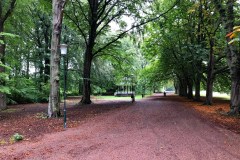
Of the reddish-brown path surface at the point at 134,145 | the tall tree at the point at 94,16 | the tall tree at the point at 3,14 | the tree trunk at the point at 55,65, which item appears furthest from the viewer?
the tall tree at the point at 94,16

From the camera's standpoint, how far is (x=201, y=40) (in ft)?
68.0

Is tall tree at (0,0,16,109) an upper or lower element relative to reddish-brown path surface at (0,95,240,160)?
upper

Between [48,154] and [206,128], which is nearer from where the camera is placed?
[48,154]

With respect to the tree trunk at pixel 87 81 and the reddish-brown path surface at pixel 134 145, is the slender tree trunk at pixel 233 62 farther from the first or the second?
the tree trunk at pixel 87 81

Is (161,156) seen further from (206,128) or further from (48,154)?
(206,128)

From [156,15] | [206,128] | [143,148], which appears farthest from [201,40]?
[143,148]

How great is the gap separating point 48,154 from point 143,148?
7.46ft

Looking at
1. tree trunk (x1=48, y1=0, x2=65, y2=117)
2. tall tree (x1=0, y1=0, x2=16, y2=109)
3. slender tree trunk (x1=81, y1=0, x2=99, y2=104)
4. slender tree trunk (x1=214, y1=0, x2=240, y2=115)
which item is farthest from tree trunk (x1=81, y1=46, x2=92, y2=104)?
slender tree trunk (x1=214, y1=0, x2=240, y2=115)

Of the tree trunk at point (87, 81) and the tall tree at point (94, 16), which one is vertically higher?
the tall tree at point (94, 16)

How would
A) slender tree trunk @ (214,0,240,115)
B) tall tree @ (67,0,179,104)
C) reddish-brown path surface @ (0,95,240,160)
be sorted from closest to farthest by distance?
1. reddish-brown path surface @ (0,95,240,160)
2. slender tree trunk @ (214,0,240,115)
3. tall tree @ (67,0,179,104)

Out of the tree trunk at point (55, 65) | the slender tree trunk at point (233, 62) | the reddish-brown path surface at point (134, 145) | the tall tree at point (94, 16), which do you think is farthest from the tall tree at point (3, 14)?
the slender tree trunk at point (233, 62)

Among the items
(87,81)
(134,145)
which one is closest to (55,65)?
(134,145)

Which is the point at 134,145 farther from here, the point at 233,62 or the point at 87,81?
the point at 87,81

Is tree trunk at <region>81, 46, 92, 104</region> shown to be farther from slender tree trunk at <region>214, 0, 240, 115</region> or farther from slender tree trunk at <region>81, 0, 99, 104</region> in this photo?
slender tree trunk at <region>214, 0, 240, 115</region>
